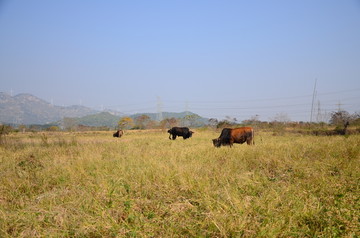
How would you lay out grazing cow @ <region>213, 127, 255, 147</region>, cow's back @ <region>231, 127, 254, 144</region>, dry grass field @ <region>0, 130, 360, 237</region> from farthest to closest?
cow's back @ <region>231, 127, 254, 144</region> < grazing cow @ <region>213, 127, 255, 147</region> < dry grass field @ <region>0, 130, 360, 237</region>

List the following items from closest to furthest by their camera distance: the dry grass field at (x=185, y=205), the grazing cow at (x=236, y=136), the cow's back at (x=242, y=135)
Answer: the dry grass field at (x=185, y=205) → the grazing cow at (x=236, y=136) → the cow's back at (x=242, y=135)

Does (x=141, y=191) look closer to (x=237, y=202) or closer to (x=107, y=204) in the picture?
(x=107, y=204)

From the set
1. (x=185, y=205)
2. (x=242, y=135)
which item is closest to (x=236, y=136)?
(x=242, y=135)

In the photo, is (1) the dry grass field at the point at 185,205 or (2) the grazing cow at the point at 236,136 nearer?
(1) the dry grass field at the point at 185,205

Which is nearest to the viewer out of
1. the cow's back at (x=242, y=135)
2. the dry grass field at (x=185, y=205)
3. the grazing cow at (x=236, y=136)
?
the dry grass field at (x=185, y=205)

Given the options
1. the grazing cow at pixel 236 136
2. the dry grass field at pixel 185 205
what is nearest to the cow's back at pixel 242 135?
the grazing cow at pixel 236 136

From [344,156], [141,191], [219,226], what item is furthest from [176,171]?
[344,156]

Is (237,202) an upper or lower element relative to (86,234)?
upper

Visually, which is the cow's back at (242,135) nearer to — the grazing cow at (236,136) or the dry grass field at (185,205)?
the grazing cow at (236,136)

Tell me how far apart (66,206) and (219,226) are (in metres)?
2.12

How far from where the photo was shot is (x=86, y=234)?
2.43m

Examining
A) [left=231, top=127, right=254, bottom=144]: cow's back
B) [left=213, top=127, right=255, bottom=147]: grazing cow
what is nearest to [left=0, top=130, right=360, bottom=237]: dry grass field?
[left=213, top=127, right=255, bottom=147]: grazing cow

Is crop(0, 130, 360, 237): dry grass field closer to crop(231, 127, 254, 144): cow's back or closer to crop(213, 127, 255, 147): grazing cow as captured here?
crop(213, 127, 255, 147): grazing cow

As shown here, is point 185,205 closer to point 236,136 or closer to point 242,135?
point 236,136
